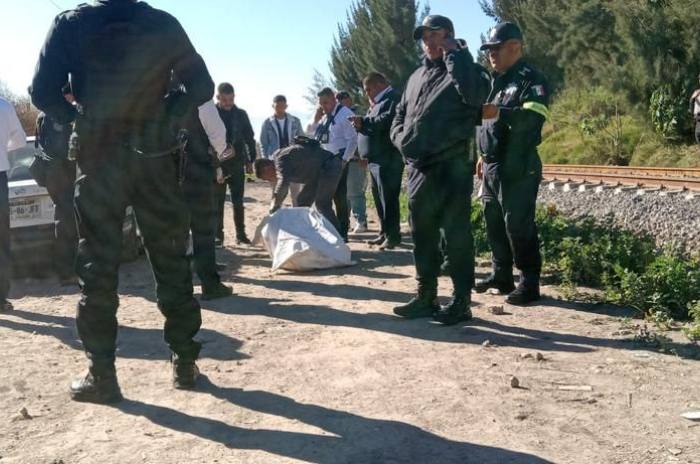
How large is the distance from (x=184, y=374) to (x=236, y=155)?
18.6ft

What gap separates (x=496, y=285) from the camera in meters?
6.34

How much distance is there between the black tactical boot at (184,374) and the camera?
4.09 metres

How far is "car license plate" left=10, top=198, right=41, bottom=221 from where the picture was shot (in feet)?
25.2

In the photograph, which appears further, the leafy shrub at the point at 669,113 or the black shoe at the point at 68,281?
the leafy shrub at the point at 669,113

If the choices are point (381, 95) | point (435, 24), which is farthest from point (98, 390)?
point (381, 95)

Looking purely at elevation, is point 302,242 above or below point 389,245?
above

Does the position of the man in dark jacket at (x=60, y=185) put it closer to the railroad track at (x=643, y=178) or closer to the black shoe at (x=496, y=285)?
the black shoe at (x=496, y=285)

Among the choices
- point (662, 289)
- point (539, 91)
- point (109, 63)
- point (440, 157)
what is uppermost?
point (539, 91)

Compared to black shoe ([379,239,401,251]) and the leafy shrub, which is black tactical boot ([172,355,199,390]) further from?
the leafy shrub

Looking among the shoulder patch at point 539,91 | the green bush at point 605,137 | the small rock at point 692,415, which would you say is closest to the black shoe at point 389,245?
the shoulder patch at point 539,91

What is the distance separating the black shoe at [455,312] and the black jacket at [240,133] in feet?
15.0

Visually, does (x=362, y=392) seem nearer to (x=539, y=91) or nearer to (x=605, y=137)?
(x=539, y=91)

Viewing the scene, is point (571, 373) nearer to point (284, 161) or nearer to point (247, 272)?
point (247, 272)

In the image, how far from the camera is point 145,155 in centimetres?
386
